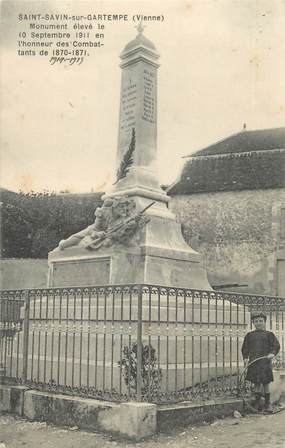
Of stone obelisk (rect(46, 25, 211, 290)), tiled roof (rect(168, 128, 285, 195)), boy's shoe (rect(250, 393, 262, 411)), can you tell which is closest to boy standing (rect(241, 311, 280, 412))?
boy's shoe (rect(250, 393, 262, 411))

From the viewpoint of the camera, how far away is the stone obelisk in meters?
8.13

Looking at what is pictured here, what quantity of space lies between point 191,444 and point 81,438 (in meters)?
1.11

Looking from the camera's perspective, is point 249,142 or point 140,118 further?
point 249,142

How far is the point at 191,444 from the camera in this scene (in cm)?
535

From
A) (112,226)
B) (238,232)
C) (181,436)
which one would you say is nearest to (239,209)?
(238,232)

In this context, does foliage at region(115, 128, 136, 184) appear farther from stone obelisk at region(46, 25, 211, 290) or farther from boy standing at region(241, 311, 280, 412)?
boy standing at region(241, 311, 280, 412)

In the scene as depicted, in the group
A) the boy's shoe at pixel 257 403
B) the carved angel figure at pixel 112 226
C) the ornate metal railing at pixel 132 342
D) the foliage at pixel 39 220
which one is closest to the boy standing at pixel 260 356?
the boy's shoe at pixel 257 403

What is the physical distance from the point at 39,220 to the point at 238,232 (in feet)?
35.1

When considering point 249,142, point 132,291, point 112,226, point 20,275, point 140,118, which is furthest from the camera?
point 249,142

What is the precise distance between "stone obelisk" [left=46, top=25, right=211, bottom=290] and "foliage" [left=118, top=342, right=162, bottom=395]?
1711 millimetres

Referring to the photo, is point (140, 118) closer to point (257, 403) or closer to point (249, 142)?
point (257, 403)

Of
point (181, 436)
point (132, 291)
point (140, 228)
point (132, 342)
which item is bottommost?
point (181, 436)

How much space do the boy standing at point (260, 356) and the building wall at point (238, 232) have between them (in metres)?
16.9

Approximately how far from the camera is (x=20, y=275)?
22891mm
